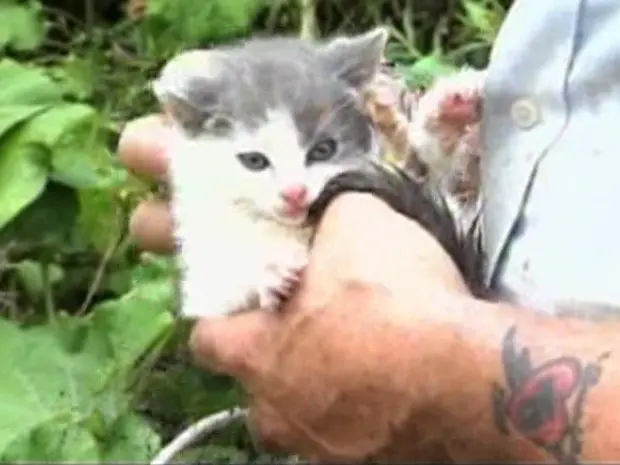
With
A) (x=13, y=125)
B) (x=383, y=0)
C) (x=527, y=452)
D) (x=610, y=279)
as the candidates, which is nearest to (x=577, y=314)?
(x=610, y=279)

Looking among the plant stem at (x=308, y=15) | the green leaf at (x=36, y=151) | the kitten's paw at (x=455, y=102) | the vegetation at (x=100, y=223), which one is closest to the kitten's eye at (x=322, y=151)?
the kitten's paw at (x=455, y=102)

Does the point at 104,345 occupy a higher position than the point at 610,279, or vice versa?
the point at 610,279

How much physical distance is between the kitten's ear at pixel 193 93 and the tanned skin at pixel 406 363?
0.12 m

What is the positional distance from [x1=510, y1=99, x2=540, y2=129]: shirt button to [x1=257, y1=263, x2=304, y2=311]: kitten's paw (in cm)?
19

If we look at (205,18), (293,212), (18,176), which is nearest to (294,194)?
(293,212)

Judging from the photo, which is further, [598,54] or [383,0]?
[383,0]

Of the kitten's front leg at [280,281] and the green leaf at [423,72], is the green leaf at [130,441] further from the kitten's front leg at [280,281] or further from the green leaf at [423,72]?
the green leaf at [423,72]

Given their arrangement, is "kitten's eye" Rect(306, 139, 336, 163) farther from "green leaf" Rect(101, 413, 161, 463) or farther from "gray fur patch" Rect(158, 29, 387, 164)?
"green leaf" Rect(101, 413, 161, 463)

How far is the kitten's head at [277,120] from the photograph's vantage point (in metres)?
1.37

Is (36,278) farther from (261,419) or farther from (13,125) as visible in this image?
(261,419)

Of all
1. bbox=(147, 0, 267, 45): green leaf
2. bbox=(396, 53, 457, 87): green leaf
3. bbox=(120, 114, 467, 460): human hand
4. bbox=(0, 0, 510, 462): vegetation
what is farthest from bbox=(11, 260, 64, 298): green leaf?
bbox=(120, 114, 467, 460): human hand

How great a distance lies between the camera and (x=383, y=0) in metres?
2.42

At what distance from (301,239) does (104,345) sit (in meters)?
0.32

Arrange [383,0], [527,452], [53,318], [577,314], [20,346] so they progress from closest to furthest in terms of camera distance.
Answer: [527,452], [577,314], [20,346], [53,318], [383,0]
